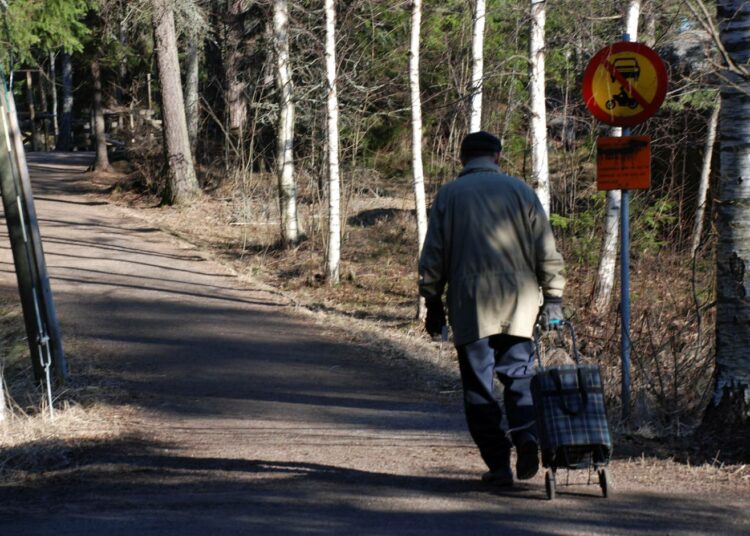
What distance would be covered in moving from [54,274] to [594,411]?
1426 cm

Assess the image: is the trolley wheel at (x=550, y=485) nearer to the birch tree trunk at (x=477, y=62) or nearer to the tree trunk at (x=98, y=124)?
the birch tree trunk at (x=477, y=62)

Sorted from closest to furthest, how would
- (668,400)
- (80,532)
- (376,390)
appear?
(80,532) → (668,400) → (376,390)

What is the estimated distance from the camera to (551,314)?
18.6 ft

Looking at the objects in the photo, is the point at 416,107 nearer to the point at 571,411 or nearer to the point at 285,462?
the point at 285,462

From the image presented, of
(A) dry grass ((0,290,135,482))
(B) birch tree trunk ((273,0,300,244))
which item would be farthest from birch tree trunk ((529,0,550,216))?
(A) dry grass ((0,290,135,482))

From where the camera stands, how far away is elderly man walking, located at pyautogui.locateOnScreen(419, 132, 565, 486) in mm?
5621

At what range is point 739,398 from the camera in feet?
22.1

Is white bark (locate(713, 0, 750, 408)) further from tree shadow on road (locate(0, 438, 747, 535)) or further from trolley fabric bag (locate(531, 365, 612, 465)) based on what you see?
trolley fabric bag (locate(531, 365, 612, 465))

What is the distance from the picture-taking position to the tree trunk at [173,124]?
26.5m

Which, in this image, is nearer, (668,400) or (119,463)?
(119,463)

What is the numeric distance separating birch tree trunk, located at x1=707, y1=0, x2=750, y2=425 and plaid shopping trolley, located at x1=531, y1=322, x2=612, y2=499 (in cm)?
177

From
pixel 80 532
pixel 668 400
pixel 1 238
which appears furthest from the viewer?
pixel 1 238

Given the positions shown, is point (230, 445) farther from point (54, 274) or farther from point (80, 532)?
point (54, 274)

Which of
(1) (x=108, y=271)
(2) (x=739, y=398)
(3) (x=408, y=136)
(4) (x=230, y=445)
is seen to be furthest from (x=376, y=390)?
(3) (x=408, y=136)
